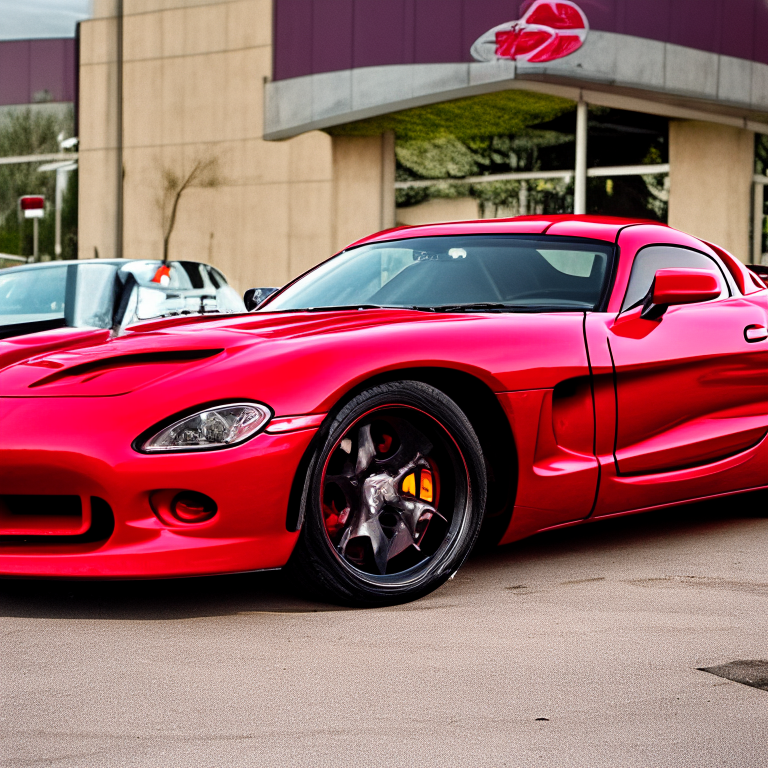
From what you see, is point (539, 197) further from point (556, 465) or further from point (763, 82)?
point (556, 465)

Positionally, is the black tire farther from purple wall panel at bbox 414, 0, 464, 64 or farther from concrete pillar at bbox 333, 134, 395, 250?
concrete pillar at bbox 333, 134, 395, 250

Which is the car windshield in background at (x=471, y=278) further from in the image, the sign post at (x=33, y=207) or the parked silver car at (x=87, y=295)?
the sign post at (x=33, y=207)

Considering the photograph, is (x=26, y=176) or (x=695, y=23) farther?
(x=26, y=176)

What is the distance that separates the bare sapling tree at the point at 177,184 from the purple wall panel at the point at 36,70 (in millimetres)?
4537

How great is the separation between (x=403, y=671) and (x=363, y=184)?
23.5 metres

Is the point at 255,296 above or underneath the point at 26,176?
underneath

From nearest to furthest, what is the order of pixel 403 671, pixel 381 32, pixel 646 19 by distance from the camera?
1. pixel 403 671
2. pixel 646 19
3. pixel 381 32

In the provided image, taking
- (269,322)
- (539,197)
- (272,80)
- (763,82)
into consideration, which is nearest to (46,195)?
(272,80)

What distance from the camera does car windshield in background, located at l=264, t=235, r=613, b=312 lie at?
187 inches

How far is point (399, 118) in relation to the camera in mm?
23109

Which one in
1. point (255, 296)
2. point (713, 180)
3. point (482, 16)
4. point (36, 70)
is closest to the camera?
point (255, 296)

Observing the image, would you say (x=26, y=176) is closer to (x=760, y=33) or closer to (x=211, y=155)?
(x=211, y=155)

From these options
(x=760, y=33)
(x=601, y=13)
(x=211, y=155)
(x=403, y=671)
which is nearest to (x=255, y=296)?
(x=403, y=671)

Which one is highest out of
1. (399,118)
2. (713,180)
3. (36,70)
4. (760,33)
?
(36,70)
